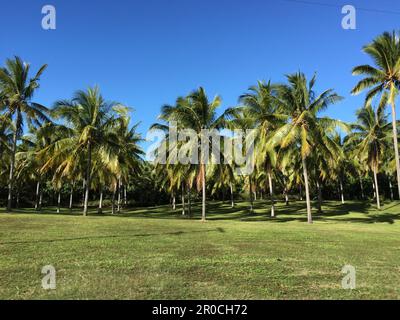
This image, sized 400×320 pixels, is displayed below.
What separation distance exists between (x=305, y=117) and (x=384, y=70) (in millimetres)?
6479

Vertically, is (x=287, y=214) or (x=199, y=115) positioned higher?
(x=199, y=115)

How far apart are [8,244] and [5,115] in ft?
61.1

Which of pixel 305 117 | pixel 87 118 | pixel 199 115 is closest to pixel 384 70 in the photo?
pixel 305 117

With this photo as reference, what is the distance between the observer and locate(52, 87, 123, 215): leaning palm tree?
24453 mm

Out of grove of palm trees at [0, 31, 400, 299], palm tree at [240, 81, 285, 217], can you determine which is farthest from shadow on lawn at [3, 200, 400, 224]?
palm tree at [240, 81, 285, 217]

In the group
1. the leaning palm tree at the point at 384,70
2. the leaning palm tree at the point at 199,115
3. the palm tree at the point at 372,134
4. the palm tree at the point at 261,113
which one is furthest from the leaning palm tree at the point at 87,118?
the palm tree at the point at 372,134

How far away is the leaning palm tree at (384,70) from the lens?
23.6 meters

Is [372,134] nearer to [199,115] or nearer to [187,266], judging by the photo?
[199,115]

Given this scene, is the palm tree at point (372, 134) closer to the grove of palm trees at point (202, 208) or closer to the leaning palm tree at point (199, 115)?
the grove of palm trees at point (202, 208)

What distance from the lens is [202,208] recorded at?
28688 mm

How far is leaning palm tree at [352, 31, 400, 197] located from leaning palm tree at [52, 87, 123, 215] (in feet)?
53.4

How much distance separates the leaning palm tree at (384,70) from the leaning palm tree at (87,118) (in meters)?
16.3

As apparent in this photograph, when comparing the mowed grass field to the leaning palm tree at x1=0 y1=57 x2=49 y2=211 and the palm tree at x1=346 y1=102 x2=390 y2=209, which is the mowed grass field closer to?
the leaning palm tree at x1=0 y1=57 x2=49 y2=211
